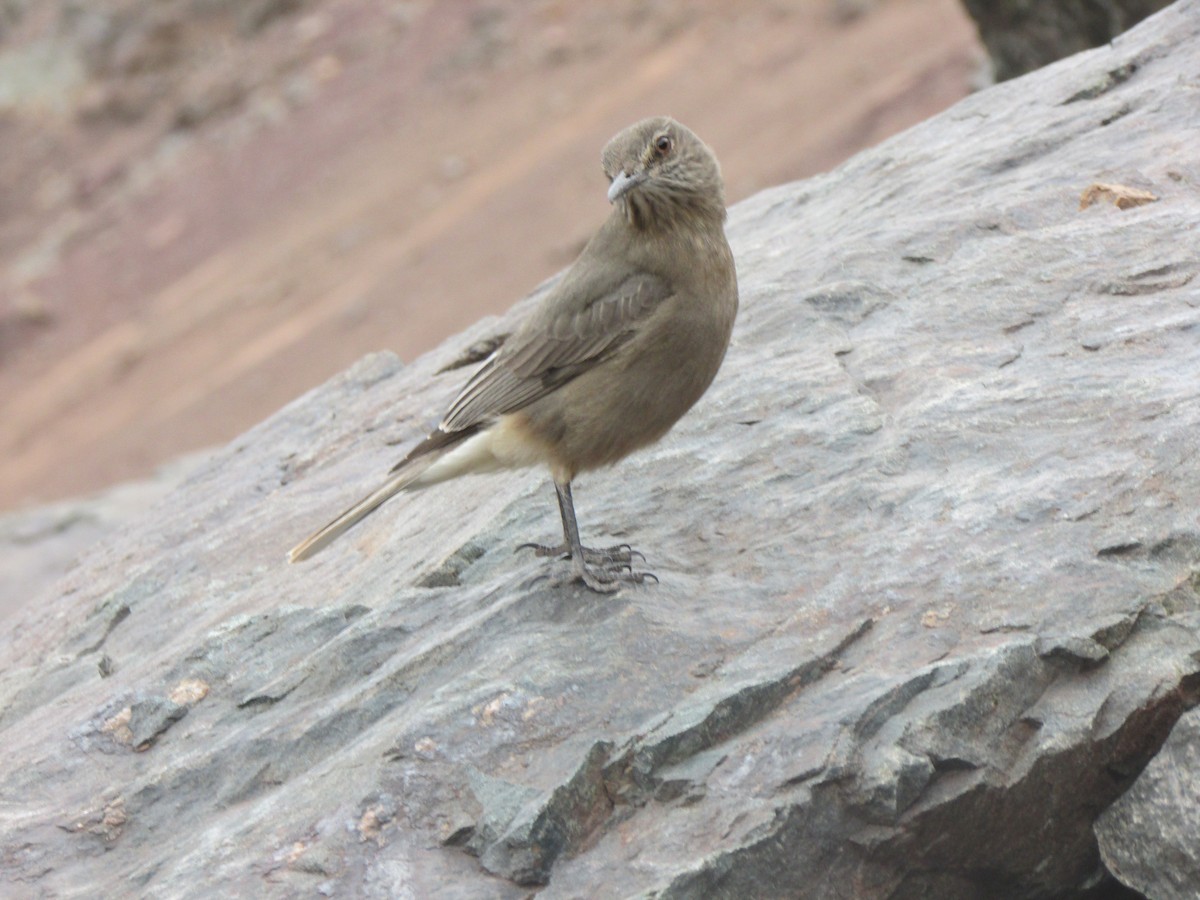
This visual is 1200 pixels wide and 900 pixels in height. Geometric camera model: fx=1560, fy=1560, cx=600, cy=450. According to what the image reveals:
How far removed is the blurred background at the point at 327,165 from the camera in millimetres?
18906

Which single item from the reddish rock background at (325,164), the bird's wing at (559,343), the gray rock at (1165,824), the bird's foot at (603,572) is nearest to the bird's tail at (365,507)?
the bird's wing at (559,343)

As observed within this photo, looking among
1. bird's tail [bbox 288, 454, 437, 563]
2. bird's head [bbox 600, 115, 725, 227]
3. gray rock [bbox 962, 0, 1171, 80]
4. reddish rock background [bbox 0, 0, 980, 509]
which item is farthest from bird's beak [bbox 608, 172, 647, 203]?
reddish rock background [bbox 0, 0, 980, 509]

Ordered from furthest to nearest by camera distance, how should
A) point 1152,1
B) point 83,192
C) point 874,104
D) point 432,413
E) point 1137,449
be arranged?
point 83,192 → point 874,104 → point 1152,1 → point 432,413 → point 1137,449

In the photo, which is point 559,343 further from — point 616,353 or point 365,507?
point 365,507

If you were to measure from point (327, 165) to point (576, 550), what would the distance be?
19.8 metres

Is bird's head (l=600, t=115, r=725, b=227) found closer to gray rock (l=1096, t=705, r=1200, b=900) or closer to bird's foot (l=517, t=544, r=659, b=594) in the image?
bird's foot (l=517, t=544, r=659, b=594)

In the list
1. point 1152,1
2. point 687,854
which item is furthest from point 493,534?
point 1152,1

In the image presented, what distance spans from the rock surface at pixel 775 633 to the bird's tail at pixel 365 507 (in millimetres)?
337

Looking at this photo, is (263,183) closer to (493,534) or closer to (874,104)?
(874,104)

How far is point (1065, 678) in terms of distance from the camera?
462 centimetres

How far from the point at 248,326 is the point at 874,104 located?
29.6ft

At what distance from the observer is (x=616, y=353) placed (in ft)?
18.9

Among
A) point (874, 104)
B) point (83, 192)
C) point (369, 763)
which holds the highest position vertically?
point (83, 192)

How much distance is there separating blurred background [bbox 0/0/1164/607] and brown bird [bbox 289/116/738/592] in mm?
7438
